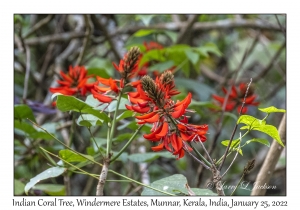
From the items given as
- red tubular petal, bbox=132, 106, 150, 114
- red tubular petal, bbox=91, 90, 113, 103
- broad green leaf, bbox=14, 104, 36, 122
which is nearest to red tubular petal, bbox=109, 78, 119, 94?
red tubular petal, bbox=91, 90, 113, 103

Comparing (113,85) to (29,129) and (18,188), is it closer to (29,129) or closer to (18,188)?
(29,129)

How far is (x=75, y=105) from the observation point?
3.10ft

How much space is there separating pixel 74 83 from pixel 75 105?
29 cm

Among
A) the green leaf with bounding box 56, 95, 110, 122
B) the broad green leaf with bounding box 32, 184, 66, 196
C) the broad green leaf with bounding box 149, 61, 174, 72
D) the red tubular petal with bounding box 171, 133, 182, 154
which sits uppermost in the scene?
the broad green leaf with bounding box 149, 61, 174, 72

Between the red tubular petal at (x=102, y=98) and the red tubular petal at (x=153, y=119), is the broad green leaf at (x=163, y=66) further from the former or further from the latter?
the red tubular petal at (x=153, y=119)

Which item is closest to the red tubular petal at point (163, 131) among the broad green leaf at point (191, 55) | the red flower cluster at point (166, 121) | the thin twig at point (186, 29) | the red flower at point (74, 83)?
the red flower cluster at point (166, 121)

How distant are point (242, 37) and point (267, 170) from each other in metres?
1.87

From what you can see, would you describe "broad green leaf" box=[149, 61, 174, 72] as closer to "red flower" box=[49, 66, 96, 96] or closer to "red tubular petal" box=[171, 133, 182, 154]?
"red flower" box=[49, 66, 96, 96]

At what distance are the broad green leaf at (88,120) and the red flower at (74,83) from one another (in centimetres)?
17

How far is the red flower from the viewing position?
1184mm

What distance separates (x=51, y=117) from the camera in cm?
210

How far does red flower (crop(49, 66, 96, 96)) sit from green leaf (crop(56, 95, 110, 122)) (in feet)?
0.74

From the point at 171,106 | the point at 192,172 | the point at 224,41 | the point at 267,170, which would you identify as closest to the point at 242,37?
the point at 224,41
